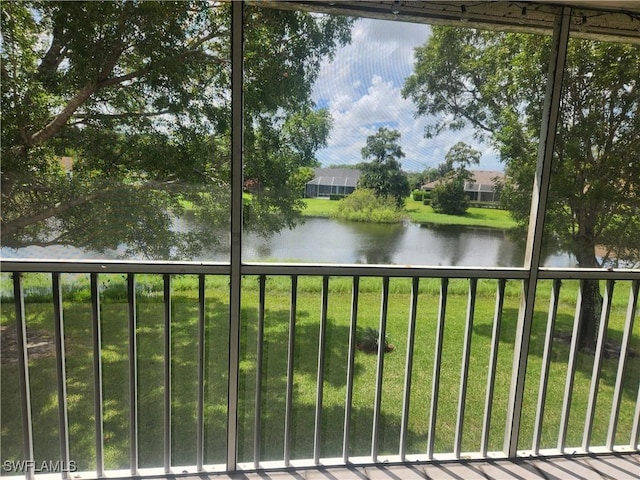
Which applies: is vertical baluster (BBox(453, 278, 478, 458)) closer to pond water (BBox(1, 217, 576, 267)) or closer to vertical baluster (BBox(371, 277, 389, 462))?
pond water (BBox(1, 217, 576, 267))

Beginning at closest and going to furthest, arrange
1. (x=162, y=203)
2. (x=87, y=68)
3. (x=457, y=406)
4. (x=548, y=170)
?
(x=87, y=68) < (x=162, y=203) < (x=548, y=170) < (x=457, y=406)

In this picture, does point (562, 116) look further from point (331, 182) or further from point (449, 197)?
point (331, 182)

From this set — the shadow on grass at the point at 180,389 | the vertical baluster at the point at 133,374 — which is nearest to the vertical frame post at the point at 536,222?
the shadow on grass at the point at 180,389

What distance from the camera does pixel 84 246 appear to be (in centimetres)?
175

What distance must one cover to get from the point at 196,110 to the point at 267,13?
538 millimetres

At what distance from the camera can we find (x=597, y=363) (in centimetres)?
216

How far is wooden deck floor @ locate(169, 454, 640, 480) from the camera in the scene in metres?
1.94

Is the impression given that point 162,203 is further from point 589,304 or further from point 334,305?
point 589,304

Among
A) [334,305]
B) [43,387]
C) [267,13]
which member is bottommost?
[43,387]

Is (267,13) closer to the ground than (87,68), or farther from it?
farther from it

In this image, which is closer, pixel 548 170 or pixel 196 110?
pixel 196 110

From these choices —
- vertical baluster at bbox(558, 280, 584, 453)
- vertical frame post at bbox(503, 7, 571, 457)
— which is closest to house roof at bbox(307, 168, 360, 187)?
vertical frame post at bbox(503, 7, 571, 457)

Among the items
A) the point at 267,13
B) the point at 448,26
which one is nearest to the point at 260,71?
the point at 267,13

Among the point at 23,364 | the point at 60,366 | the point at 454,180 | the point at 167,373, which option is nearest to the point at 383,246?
the point at 454,180
